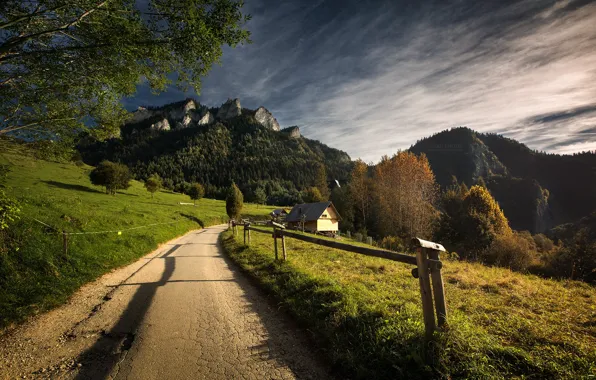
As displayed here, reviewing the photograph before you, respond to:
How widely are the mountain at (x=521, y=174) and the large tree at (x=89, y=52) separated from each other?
128233 millimetres

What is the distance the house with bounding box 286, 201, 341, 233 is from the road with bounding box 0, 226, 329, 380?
110 ft

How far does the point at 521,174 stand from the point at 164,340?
202 meters

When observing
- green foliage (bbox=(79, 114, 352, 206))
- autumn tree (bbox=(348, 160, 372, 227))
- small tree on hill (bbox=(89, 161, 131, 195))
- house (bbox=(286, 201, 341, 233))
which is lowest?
house (bbox=(286, 201, 341, 233))

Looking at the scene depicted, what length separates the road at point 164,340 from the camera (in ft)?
11.4

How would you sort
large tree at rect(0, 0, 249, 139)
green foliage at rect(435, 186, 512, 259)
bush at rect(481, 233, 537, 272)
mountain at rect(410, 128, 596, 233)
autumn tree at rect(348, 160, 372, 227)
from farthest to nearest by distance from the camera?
mountain at rect(410, 128, 596, 233), autumn tree at rect(348, 160, 372, 227), green foliage at rect(435, 186, 512, 259), bush at rect(481, 233, 537, 272), large tree at rect(0, 0, 249, 139)

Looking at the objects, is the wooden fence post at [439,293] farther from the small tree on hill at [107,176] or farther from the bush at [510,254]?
the small tree on hill at [107,176]

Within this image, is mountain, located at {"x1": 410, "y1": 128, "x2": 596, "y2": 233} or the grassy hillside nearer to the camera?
the grassy hillside

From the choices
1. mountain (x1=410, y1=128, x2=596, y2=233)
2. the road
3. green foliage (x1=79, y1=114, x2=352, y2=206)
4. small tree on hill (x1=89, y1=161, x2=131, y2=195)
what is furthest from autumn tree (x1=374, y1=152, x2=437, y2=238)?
mountain (x1=410, y1=128, x2=596, y2=233)

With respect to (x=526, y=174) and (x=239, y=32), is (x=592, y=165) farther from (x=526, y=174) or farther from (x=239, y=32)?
(x=239, y=32)

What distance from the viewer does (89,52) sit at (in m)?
5.89

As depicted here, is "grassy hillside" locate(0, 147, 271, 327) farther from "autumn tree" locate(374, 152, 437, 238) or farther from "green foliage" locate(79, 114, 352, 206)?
"green foliage" locate(79, 114, 352, 206)

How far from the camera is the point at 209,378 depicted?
327 cm

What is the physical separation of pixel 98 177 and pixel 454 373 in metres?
54.3

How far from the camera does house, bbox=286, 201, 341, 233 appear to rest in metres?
40.3
